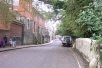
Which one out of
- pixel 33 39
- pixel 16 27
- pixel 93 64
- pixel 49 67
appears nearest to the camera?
pixel 93 64

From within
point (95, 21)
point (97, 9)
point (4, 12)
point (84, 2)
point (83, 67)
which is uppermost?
point (84, 2)

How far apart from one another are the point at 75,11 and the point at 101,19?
7.18 metres

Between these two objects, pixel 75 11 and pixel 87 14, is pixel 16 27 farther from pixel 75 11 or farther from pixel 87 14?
pixel 87 14

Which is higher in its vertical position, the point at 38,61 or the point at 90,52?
the point at 90,52

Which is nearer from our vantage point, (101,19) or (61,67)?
(101,19)

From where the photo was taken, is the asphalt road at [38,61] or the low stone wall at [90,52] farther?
the asphalt road at [38,61]

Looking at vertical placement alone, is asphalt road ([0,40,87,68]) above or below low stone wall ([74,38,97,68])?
below

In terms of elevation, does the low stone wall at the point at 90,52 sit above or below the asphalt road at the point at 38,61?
above

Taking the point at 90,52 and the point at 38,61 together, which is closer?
the point at 90,52

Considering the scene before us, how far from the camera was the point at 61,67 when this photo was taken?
717cm

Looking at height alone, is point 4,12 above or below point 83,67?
above

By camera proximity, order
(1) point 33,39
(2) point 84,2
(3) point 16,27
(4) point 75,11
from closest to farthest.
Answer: (2) point 84,2 → (4) point 75,11 → (3) point 16,27 → (1) point 33,39

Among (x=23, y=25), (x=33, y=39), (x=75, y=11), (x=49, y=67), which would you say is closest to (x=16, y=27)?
(x=23, y=25)

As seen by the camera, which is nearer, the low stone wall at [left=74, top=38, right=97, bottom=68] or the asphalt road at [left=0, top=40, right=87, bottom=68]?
the low stone wall at [left=74, top=38, right=97, bottom=68]
